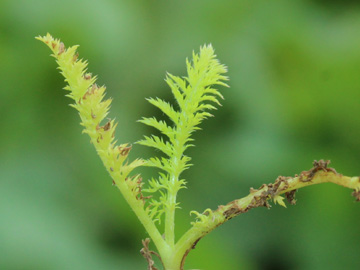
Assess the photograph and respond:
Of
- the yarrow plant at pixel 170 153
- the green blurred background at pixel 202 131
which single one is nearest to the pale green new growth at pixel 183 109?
the yarrow plant at pixel 170 153

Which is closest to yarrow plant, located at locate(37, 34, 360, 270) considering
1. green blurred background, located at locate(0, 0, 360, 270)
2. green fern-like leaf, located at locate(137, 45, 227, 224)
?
green fern-like leaf, located at locate(137, 45, 227, 224)

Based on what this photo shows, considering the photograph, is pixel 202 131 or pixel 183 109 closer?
pixel 183 109

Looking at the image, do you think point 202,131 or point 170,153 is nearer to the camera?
point 170,153

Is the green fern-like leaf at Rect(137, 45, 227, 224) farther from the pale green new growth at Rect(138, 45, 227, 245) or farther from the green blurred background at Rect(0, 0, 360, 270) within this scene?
the green blurred background at Rect(0, 0, 360, 270)

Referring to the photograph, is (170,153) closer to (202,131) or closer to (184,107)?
(184,107)

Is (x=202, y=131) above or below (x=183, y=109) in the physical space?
above

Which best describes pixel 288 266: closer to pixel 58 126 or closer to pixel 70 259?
pixel 70 259

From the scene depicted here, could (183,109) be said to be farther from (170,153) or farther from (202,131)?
(202,131)

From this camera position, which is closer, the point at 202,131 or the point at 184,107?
the point at 184,107

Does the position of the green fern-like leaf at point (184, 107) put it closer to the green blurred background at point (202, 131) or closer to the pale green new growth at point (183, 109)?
the pale green new growth at point (183, 109)

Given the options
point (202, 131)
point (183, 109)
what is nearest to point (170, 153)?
point (183, 109)
